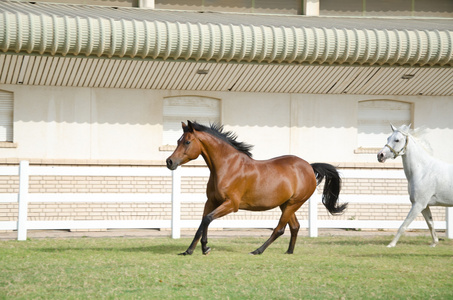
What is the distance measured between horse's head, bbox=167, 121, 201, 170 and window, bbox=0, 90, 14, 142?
8060 mm

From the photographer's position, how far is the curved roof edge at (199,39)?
1539cm

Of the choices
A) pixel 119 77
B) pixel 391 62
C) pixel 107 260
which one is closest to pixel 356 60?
pixel 391 62

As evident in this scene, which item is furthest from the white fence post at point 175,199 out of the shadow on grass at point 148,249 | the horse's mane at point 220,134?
the horse's mane at point 220,134

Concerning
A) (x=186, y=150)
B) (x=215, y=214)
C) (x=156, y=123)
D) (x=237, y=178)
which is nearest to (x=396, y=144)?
(x=237, y=178)

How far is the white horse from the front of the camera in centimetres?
1306

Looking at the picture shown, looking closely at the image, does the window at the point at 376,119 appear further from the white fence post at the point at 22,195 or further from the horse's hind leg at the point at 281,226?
the white fence post at the point at 22,195

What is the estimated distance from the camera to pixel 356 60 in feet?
56.4

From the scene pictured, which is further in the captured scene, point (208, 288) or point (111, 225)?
point (111, 225)

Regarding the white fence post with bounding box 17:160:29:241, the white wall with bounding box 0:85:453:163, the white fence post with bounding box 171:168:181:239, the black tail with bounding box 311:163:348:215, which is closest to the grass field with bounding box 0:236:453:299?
the black tail with bounding box 311:163:348:215

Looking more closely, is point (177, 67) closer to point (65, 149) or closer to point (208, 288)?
point (65, 149)

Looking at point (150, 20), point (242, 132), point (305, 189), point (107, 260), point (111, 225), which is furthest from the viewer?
point (242, 132)

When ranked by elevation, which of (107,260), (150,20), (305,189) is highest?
(150,20)

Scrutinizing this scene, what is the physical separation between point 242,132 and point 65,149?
4.29 m

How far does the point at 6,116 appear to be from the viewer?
17547mm
